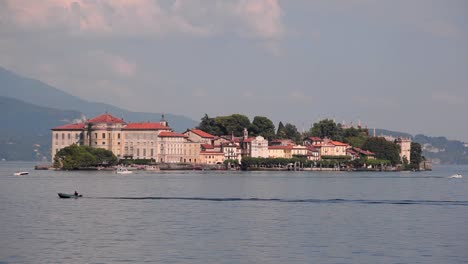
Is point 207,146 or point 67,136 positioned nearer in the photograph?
point 67,136

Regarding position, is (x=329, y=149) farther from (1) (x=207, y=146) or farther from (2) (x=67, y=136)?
(2) (x=67, y=136)

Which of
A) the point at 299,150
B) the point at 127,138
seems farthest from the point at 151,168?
the point at 299,150

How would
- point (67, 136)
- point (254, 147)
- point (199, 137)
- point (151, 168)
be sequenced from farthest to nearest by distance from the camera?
point (254, 147) < point (199, 137) < point (67, 136) < point (151, 168)

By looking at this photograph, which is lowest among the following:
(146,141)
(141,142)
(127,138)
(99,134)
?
(141,142)

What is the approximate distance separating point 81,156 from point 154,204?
9683 centimetres

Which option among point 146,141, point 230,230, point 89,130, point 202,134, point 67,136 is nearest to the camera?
point 230,230

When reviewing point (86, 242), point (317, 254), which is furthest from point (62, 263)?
point (317, 254)

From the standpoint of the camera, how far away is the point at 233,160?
18462 centimetres

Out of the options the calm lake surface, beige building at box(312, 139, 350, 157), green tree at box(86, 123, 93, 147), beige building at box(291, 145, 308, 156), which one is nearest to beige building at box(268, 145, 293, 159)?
beige building at box(291, 145, 308, 156)

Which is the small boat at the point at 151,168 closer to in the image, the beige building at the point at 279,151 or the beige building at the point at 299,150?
the beige building at the point at 279,151

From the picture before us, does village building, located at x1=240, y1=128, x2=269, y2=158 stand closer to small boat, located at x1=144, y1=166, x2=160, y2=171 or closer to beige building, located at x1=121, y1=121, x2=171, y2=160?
beige building, located at x1=121, y1=121, x2=171, y2=160

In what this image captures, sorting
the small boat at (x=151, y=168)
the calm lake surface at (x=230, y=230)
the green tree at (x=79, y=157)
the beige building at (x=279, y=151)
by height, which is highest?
the beige building at (x=279, y=151)

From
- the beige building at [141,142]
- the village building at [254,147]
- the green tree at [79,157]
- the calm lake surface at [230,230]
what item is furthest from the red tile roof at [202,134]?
the calm lake surface at [230,230]

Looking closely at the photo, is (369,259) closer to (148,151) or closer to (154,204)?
(154,204)
